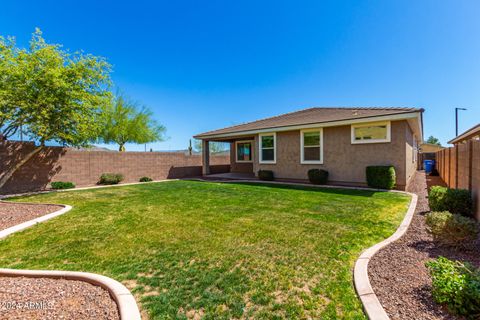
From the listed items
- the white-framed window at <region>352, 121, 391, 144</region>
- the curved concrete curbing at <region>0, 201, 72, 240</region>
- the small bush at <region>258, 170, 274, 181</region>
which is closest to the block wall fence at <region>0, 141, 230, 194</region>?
the curved concrete curbing at <region>0, 201, 72, 240</region>

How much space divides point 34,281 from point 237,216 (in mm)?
3909

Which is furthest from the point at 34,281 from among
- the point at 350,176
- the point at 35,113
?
the point at 350,176

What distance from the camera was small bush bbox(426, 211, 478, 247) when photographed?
136 inches

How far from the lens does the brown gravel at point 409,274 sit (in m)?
2.19

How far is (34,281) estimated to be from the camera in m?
2.96

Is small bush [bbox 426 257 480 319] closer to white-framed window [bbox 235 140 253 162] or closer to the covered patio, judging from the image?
the covered patio

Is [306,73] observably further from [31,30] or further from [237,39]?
[31,30]

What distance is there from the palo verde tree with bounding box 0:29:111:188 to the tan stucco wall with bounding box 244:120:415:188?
9.82 meters

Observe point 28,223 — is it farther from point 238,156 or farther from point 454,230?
point 238,156

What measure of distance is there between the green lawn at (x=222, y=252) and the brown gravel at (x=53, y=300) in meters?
0.30

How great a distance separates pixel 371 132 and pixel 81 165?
51.7 feet

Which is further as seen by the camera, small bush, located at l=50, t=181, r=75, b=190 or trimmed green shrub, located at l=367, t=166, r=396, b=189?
small bush, located at l=50, t=181, r=75, b=190

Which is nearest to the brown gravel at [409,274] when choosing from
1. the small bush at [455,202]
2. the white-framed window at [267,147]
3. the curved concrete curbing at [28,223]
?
the small bush at [455,202]

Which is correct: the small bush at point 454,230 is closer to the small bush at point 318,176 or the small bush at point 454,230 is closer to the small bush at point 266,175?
the small bush at point 318,176
